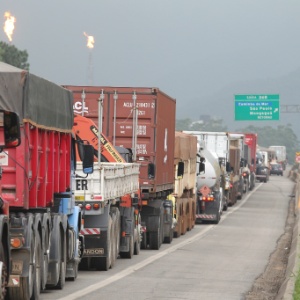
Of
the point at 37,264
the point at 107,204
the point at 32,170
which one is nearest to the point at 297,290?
the point at 37,264

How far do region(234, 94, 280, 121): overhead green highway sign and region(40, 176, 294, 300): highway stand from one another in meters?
48.7

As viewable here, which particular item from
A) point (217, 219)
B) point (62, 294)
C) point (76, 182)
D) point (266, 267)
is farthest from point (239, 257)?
point (217, 219)

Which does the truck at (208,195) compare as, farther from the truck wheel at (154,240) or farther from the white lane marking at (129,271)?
the truck wheel at (154,240)

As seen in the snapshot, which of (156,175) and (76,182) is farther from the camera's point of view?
(156,175)

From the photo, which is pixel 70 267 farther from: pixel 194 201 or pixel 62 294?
pixel 194 201

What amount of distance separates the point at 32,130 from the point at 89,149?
366 centimetres

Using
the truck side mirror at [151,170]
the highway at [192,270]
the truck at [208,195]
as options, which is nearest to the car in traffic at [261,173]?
the truck at [208,195]

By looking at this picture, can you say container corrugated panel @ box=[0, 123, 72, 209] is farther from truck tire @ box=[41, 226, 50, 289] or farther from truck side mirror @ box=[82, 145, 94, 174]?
truck side mirror @ box=[82, 145, 94, 174]

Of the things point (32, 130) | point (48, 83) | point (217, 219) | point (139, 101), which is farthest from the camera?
point (217, 219)

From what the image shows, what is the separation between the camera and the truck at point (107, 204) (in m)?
23.2

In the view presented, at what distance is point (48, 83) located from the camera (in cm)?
1823

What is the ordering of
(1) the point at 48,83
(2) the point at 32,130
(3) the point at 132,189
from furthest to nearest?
(3) the point at 132,189, (1) the point at 48,83, (2) the point at 32,130

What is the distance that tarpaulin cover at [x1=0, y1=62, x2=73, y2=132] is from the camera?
16.5 m

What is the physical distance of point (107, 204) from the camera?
78.7ft
